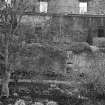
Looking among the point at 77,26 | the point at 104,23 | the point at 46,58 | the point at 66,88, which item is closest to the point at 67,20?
the point at 77,26

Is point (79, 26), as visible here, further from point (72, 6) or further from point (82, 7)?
point (82, 7)

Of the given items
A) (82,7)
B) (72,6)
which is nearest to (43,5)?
(72,6)

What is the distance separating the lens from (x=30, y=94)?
12375 mm

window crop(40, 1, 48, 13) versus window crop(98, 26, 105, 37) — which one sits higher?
window crop(40, 1, 48, 13)

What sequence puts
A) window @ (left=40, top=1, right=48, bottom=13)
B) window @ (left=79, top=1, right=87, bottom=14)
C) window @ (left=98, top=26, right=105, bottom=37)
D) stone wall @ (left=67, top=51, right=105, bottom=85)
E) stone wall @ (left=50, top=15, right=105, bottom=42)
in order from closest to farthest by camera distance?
stone wall @ (left=67, top=51, right=105, bottom=85) → stone wall @ (left=50, top=15, right=105, bottom=42) → window @ (left=98, top=26, right=105, bottom=37) → window @ (left=40, top=1, right=48, bottom=13) → window @ (left=79, top=1, right=87, bottom=14)

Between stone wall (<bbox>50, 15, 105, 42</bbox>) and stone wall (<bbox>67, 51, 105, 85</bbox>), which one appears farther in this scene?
→ stone wall (<bbox>50, 15, 105, 42</bbox>)

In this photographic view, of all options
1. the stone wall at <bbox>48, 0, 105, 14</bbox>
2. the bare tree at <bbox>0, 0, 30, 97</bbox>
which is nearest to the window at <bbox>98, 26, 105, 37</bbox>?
the stone wall at <bbox>48, 0, 105, 14</bbox>

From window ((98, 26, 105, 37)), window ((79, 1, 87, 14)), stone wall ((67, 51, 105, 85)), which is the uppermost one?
window ((79, 1, 87, 14))

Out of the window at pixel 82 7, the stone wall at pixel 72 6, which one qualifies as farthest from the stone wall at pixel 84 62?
the window at pixel 82 7

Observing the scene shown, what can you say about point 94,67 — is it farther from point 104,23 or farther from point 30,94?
point 104,23

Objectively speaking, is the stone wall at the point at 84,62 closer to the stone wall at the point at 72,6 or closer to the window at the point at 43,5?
the stone wall at the point at 72,6

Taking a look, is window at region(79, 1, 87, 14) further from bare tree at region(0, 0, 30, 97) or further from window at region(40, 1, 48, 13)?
bare tree at region(0, 0, 30, 97)

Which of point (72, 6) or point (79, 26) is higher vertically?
point (72, 6)

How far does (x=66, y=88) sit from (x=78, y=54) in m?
4.75
